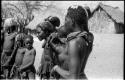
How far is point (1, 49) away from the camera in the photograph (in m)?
6.77

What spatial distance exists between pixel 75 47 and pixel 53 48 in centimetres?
64

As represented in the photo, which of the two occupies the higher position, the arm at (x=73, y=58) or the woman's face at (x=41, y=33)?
the arm at (x=73, y=58)

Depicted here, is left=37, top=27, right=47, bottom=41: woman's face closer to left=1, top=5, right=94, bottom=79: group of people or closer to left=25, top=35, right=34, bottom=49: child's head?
left=1, top=5, right=94, bottom=79: group of people

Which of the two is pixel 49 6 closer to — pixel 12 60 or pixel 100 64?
pixel 100 64

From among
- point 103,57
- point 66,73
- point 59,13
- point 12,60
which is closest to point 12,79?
point 12,60

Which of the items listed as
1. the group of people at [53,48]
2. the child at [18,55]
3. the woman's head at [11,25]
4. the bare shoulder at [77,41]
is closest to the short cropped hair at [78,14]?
the group of people at [53,48]

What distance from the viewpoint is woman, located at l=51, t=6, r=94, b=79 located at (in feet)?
9.90

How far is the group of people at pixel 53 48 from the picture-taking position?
306cm

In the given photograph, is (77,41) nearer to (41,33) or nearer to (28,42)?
(41,33)

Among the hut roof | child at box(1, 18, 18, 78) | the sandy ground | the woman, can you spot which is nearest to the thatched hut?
the hut roof

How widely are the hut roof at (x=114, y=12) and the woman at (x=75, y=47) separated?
22.9m

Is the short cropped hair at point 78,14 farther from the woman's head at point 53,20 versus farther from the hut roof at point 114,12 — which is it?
the hut roof at point 114,12

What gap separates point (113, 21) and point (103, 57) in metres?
14.7

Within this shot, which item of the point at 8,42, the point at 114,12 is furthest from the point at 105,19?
the point at 8,42
